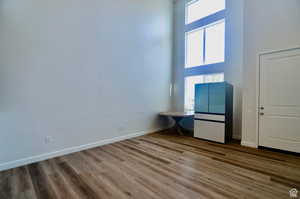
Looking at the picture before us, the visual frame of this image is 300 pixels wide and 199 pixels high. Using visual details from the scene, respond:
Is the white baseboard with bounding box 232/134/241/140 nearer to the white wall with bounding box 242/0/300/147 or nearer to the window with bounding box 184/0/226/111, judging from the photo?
the white wall with bounding box 242/0/300/147

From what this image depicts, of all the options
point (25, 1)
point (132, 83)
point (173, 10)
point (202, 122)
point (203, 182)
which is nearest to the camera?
point (203, 182)

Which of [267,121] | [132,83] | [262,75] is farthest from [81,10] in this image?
[267,121]

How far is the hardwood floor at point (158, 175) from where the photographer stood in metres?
2.02

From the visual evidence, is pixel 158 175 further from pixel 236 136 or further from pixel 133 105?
pixel 236 136

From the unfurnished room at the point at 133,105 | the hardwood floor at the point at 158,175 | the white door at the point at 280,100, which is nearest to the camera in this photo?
the hardwood floor at the point at 158,175

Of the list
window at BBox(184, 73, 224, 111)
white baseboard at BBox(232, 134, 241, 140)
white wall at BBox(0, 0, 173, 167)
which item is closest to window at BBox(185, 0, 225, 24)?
white wall at BBox(0, 0, 173, 167)

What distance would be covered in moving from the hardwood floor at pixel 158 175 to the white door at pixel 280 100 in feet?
1.14

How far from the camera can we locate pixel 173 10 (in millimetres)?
6305

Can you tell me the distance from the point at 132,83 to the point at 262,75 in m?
3.52

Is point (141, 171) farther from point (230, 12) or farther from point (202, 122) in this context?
point (230, 12)

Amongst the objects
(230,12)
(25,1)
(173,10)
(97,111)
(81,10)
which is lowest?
(97,111)

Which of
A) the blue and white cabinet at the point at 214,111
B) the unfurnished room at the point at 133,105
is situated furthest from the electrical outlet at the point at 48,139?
the blue and white cabinet at the point at 214,111

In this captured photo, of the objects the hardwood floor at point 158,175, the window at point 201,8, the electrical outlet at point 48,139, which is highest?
the window at point 201,8

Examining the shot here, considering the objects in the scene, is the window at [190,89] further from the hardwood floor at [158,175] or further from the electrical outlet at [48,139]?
the electrical outlet at [48,139]
